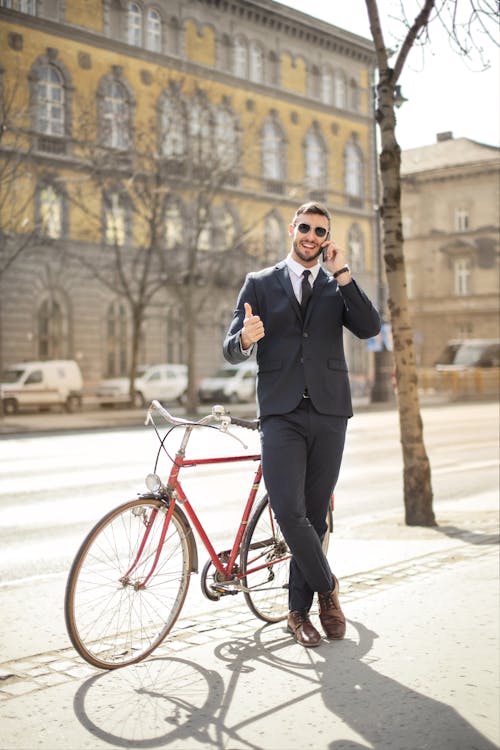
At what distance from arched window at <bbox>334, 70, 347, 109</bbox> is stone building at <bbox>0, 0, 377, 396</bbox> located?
0.07 metres

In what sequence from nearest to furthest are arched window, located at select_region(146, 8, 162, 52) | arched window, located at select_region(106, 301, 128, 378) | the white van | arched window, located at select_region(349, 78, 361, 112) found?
the white van < arched window, located at select_region(146, 8, 162, 52) < arched window, located at select_region(106, 301, 128, 378) < arched window, located at select_region(349, 78, 361, 112)

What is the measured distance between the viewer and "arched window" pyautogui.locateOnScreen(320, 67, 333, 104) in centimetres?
4600

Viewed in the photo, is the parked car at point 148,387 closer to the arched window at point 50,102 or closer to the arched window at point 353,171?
the arched window at point 50,102

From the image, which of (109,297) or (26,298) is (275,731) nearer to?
(26,298)

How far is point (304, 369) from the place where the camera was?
454cm

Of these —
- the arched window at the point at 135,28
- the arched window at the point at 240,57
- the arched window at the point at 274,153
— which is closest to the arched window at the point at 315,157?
the arched window at the point at 274,153

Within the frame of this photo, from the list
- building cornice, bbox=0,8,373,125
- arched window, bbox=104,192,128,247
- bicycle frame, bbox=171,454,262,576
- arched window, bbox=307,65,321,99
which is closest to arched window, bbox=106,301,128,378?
arched window, bbox=104,192,128,247

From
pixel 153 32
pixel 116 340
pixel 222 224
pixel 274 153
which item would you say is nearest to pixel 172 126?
pixel 153 32

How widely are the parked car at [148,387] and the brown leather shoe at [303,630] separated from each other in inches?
1097

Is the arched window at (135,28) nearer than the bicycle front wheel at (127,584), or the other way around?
the bicycle front wheel at (127,584)

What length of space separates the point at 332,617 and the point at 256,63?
131 ft

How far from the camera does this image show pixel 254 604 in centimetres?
509

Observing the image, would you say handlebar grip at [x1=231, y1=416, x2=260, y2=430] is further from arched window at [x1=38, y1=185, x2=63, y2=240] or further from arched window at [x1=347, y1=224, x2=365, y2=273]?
arched window at [x1=347, y1=224, x2=365, y2=273]

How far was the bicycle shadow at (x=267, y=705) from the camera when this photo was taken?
11.8 ft
